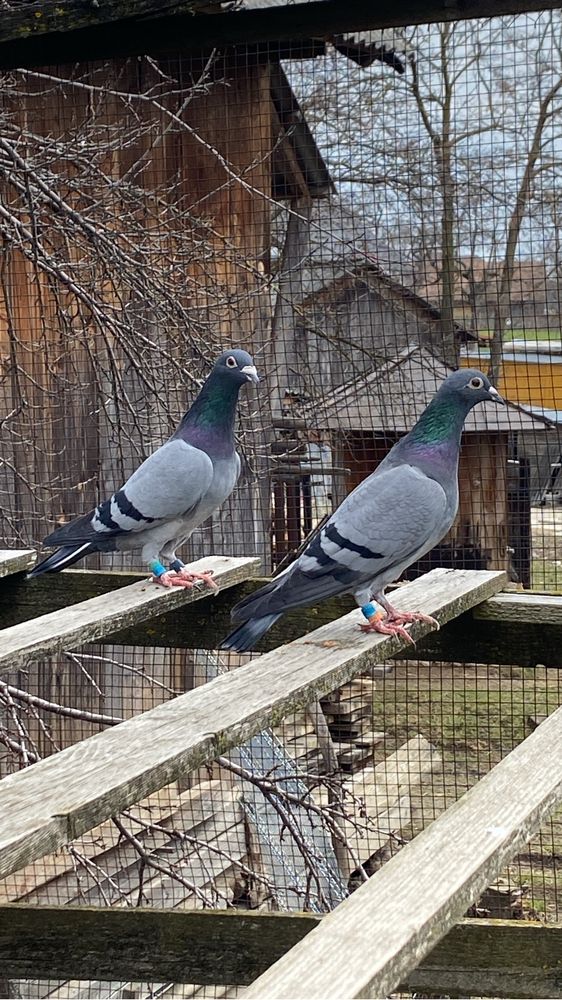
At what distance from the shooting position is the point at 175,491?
2.83 m

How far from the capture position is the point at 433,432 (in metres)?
2.55

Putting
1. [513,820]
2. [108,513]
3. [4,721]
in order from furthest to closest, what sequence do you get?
[4,721] → [108,513] → [513,820]

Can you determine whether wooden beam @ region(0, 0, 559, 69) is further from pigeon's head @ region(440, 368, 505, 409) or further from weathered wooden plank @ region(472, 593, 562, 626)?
weathered wooden plank @ region(472, 593, 562, 626)

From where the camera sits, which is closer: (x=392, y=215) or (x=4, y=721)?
(x=4, y=721)

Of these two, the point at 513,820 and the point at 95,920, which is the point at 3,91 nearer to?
the point at 95,920

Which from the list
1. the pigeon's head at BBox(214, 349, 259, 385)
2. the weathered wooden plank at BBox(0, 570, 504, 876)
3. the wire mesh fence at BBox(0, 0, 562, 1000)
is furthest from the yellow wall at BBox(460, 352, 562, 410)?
the weathered wooden plank at BBox(0, 570, 504, 876)

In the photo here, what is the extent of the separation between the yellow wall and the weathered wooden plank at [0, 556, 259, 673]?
4487mm

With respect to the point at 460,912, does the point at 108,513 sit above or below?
above

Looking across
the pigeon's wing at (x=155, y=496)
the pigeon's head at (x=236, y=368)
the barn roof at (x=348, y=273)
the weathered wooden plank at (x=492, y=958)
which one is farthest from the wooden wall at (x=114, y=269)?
the weathered wooden plank at (x=492, y=958)

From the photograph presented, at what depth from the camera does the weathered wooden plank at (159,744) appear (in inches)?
44.3

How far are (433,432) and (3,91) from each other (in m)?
2.40

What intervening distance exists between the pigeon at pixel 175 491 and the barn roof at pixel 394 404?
7.07 feet

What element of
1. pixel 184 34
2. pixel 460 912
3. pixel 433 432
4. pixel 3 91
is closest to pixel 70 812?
pixel 460 912

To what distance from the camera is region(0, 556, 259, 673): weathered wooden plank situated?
1914 millimetres
